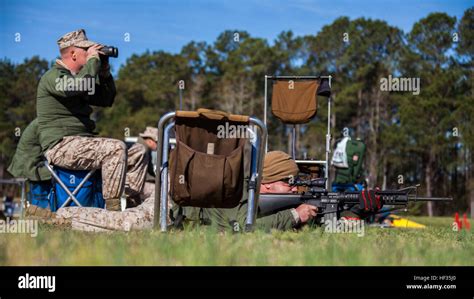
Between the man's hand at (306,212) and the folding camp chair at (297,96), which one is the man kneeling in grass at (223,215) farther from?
the folding camp chair at (297,96)

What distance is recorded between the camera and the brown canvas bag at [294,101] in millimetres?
12117

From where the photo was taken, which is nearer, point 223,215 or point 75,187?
point 223,215

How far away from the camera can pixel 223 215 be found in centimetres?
617

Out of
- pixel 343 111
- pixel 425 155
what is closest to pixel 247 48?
pixel 343 111

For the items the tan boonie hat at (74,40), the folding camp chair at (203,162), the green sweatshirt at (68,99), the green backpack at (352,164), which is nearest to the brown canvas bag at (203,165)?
the folding camp chair at (203,162)

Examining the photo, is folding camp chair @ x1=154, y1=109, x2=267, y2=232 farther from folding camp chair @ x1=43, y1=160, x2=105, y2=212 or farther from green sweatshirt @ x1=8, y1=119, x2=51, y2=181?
green sweatshirt @ x1=8, y1=119, x2=51, y2=181

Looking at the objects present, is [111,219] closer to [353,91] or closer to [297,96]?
[297,96]

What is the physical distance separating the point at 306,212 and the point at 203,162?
4.27 feet

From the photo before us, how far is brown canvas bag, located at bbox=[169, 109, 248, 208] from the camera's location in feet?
A: 17.8

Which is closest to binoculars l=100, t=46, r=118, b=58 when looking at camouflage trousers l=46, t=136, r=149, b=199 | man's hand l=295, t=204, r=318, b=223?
camouflage trousers l=46, t=136, r=149, b=199

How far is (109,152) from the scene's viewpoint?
716cm

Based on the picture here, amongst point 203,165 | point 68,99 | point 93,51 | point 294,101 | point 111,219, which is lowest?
point 111,219

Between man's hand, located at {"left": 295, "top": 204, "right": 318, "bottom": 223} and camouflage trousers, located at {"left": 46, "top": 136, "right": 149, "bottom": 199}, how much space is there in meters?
1.83

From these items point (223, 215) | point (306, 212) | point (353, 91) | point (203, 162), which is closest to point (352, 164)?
point (306, 212)
